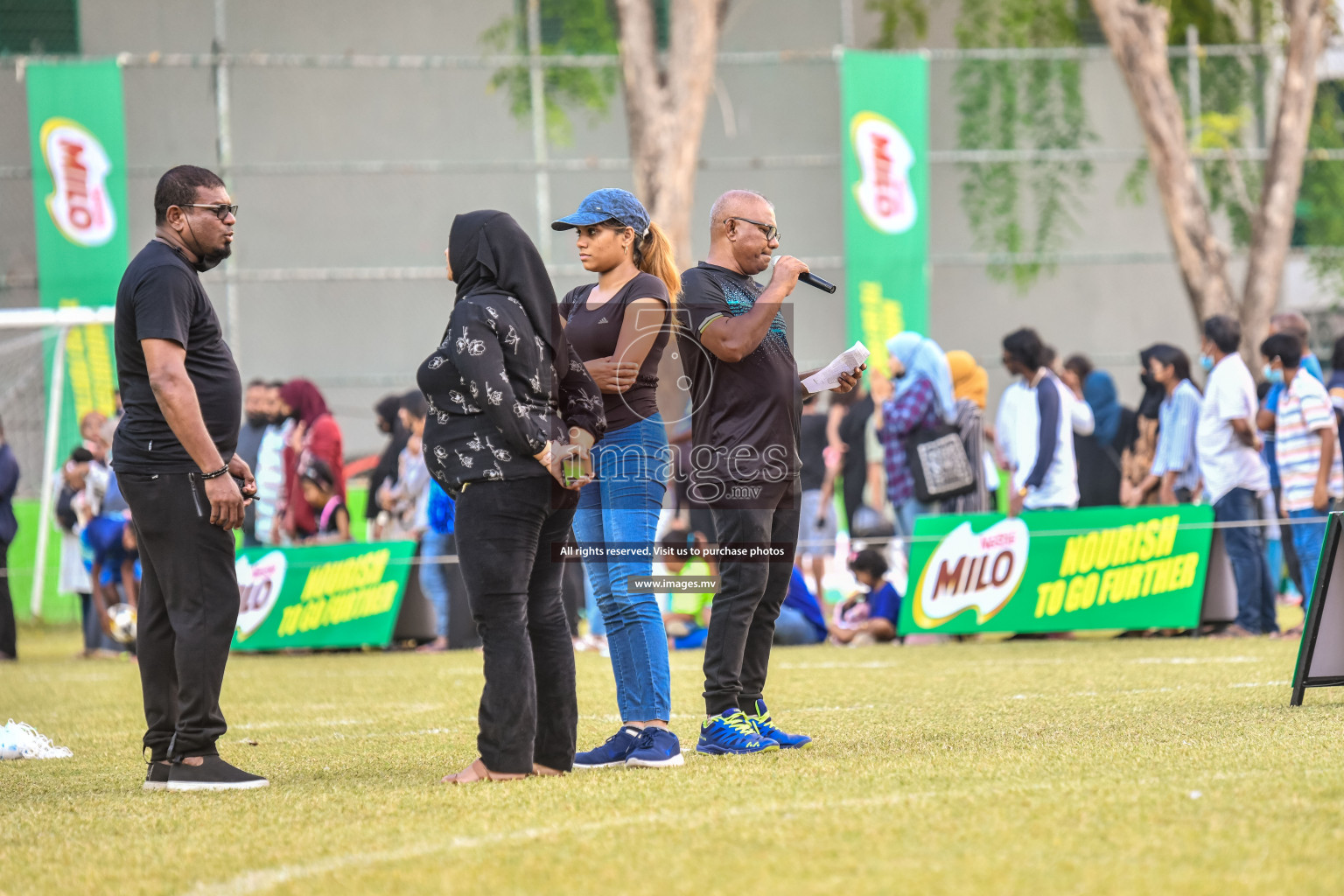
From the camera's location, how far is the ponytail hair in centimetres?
553

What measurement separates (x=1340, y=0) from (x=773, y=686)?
645 inches

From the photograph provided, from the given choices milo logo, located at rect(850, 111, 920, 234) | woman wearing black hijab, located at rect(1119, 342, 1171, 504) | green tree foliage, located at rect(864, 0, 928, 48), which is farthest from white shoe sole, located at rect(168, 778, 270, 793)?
green tree foliage, located at rect(864, 0, 928, 48)

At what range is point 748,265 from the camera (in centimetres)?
572

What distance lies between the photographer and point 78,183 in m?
16.6

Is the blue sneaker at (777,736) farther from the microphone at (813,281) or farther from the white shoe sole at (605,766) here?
the microphone at (813,281)

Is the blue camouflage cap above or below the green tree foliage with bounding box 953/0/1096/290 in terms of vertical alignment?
below

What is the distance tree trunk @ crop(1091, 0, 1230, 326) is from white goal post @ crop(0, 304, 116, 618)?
34.2 feet

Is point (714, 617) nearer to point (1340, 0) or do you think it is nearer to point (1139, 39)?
point (1139, 39)

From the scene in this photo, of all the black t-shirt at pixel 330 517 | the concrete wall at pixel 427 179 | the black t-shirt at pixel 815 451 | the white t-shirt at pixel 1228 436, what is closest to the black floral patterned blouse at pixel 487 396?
the white t-shirt at pixel 1228 436

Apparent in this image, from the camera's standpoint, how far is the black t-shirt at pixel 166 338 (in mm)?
4992

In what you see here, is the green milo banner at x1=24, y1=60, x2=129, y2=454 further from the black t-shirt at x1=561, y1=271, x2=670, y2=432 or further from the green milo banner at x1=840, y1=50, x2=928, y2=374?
the black t-shirt at x1=561, y1=271, x2=670, y2=432

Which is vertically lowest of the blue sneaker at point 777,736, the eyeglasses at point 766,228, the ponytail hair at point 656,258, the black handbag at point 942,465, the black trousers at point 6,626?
the black trousers at point 6,626

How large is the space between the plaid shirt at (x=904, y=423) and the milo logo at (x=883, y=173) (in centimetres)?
650

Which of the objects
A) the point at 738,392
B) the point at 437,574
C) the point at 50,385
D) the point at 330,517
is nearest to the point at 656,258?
the point at 738,392
